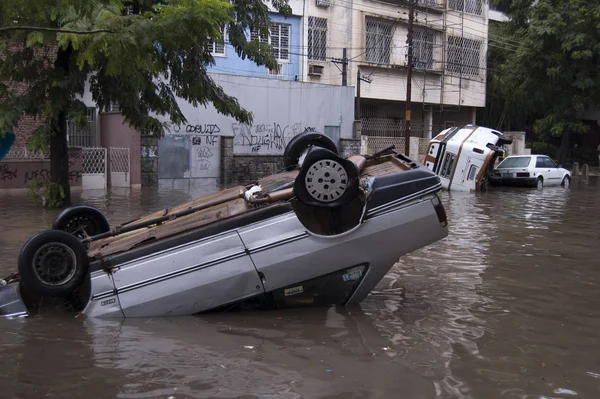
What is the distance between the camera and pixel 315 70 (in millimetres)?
33625

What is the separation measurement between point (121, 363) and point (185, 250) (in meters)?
1.16

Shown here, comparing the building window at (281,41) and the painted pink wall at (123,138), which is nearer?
the painted pink wall at (123,138)

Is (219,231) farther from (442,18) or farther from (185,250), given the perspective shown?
(442,18)

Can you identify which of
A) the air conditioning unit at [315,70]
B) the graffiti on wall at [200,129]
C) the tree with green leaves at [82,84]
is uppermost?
the air conditioning unit at [315,70]

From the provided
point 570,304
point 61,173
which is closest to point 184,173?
point 61,173

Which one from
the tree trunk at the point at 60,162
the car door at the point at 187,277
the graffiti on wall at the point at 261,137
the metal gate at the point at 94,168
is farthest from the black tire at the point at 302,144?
the graffiti on wall at the point at 261,137

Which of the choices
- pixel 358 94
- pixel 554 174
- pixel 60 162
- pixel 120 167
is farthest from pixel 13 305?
pixel 358 94

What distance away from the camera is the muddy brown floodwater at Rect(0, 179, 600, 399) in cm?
479

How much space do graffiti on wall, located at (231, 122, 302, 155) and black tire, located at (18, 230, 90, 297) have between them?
839 inches

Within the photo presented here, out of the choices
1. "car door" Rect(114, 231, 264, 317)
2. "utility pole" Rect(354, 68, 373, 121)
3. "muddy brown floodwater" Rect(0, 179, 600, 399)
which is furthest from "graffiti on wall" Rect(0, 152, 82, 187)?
"utility pole" Rect(354, 68, 373, 121)

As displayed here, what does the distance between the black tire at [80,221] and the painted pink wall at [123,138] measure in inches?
604

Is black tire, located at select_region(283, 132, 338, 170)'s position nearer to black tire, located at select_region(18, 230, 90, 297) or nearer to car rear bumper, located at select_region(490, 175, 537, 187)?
black tire, located at select_region(18, 230, 90, 297)

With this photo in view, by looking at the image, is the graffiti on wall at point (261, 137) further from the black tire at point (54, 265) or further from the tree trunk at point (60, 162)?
the black tire at point (54, 265)

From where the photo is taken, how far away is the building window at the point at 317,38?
33.1 m
